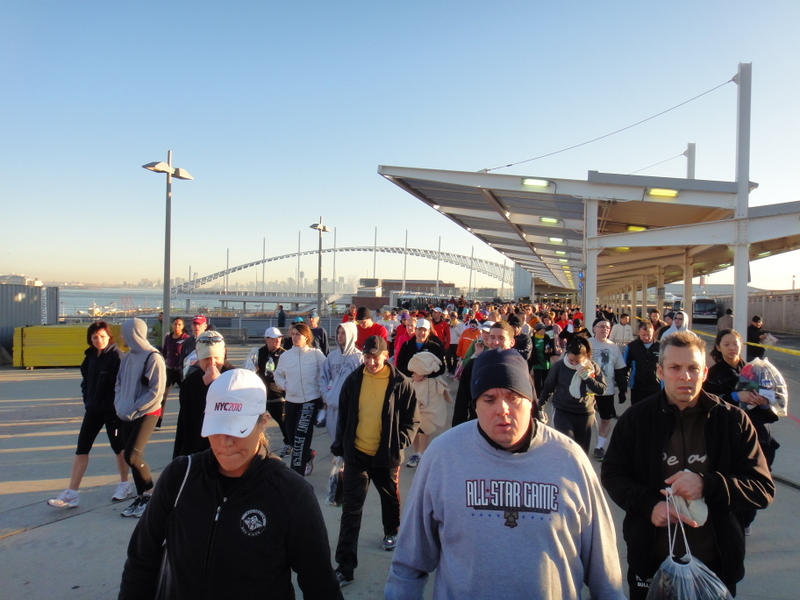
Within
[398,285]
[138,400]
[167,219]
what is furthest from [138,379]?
[398,285]

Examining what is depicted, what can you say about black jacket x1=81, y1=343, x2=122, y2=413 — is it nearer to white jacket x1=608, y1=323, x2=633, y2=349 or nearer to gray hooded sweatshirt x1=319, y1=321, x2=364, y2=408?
gray hooded sweatshirt x1=319, y1=321, x2=364, y2=408

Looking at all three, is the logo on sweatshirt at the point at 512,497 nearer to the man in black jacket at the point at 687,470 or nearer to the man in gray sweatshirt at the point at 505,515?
the man in gray sweatshirt at the point at 505,515

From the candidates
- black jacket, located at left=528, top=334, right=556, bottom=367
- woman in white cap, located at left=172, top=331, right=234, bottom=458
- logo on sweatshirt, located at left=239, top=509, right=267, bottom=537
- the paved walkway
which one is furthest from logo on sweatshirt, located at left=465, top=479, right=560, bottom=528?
black jacket, located at left=528, top=334, right=556, bottom=367

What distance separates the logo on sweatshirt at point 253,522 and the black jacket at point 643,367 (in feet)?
20.3

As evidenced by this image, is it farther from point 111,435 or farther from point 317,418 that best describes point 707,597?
point 111,435

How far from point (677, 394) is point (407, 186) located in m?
12.8

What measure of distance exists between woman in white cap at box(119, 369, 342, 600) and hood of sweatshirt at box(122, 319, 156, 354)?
11.4 ft

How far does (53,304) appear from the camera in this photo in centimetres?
1973

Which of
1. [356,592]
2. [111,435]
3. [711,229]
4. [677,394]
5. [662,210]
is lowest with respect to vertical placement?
[356,592]

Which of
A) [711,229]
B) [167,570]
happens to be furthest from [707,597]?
[711,229]

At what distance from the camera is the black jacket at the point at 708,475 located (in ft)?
7.80

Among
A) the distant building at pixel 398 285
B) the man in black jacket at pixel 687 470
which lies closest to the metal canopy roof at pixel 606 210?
the man in black jacket at pixel 687 470

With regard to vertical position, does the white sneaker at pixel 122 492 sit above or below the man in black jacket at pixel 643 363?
below

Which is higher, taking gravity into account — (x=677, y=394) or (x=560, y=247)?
(x=560, y=247)
